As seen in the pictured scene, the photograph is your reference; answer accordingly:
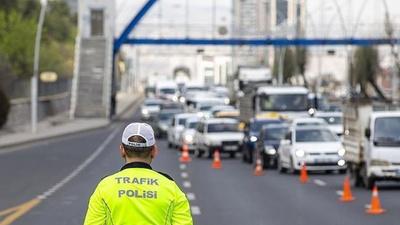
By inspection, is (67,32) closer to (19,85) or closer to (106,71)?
(106,71)

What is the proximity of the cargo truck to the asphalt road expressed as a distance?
17.0 inches

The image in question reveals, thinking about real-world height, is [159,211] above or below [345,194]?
above

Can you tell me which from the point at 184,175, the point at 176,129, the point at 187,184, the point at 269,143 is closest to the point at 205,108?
the point at 176,129

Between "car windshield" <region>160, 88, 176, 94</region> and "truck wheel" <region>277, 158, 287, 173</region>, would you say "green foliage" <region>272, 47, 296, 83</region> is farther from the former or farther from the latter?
"truck wheel" <region>277, 158, 287, 173</region>

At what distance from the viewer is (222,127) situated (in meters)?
48.3

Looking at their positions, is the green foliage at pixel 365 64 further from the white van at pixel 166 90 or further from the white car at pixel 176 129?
the white car at pixel 176 129

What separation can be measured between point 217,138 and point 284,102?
7.42 metres

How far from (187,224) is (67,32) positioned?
138768mm

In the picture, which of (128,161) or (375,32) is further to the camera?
(375,32)

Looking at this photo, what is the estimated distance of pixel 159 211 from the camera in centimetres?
700

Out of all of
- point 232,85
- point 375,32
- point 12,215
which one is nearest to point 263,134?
point 12,215

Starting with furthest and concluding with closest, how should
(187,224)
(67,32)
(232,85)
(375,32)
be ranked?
(67,32)
(375,32)
(232,85)
(187,224)

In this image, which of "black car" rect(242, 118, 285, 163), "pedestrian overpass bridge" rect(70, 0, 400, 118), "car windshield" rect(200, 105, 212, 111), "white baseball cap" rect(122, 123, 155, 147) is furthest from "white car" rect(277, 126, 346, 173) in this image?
"pedestrian overpass bridge" rect(70, 0, 400, 118)

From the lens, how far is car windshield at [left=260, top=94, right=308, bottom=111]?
173 feet
